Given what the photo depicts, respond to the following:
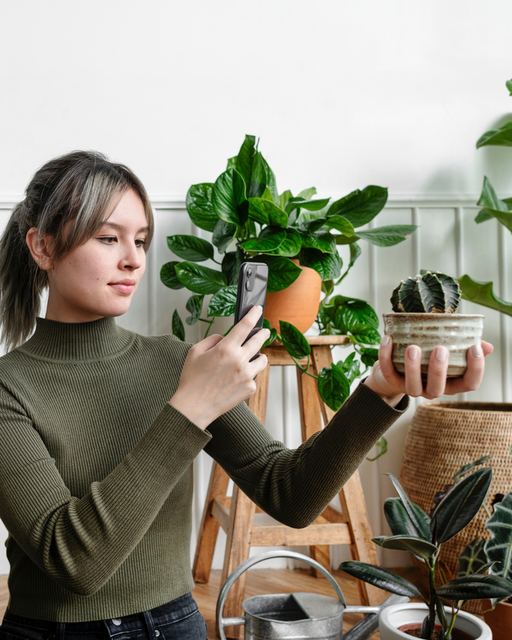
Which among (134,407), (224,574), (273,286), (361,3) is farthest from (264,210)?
(361,3)

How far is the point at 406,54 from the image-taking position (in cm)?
183

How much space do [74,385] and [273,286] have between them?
0.57 meters

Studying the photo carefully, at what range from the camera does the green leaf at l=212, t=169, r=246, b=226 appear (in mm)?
1292

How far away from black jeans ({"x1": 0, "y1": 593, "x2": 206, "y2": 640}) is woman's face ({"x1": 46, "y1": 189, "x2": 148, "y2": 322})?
459mm

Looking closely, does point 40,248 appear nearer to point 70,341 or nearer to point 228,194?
point 70,341

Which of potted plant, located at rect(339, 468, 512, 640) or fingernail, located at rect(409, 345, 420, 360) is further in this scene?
potted plant, located at rect(339, 468, 512, 640)

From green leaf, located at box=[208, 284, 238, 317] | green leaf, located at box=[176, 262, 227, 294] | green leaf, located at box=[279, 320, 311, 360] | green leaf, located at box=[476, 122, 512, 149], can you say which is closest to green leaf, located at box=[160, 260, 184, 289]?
green leaf, located at box=[176, 262, 227, 294]

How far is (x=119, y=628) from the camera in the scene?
0.79m

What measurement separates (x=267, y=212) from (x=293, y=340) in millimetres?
307

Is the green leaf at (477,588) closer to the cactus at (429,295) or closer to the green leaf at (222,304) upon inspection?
the cactus at (429,295)

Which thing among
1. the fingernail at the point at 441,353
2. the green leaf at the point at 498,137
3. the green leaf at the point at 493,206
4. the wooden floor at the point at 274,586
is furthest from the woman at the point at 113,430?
the green leaf at the point at 498,137

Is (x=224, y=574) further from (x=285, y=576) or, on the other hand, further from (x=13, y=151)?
(x=13, y=151)

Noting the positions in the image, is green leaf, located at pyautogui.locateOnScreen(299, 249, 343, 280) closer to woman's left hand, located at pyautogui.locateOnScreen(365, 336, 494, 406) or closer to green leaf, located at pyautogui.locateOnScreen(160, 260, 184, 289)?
green leaf, located at pyautogui.locateOnScreen(160, 260, 184, 289)

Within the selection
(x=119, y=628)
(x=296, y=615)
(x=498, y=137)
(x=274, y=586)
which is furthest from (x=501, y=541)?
(x=498, y=137)
